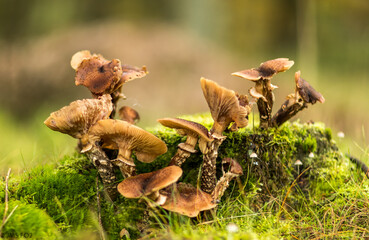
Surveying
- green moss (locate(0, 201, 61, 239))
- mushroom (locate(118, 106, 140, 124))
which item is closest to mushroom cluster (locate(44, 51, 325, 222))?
mushroom (locate(118, 106, 140, 124))

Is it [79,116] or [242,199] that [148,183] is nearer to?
[79,116]

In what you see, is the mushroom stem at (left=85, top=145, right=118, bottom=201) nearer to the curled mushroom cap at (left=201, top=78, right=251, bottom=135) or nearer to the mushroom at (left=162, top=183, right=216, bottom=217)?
the mushroom at (left=162, top=183, right=216, bottom=217)

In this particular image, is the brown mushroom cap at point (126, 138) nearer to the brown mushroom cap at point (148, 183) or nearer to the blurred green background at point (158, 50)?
the brown mushroom cap at point (148, 183)

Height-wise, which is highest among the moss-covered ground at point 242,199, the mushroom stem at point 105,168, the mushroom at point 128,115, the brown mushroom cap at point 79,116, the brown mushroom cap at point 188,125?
the brown mushroom cap at point 79,116

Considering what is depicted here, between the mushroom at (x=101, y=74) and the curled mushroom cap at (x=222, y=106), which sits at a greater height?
the mushroom at (x=101, y=74)

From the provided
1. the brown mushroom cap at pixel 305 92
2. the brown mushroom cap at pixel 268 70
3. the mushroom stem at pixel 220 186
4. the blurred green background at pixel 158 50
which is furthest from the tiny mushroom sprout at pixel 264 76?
the blurred green background at pixel 158 50

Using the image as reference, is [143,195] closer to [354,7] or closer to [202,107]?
[202,107]

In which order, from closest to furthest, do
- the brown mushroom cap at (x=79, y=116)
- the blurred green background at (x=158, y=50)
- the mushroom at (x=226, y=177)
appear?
the brown mushroom cap at (x=79, y=116)
the mushroom at (x=226, y=177)
the blurred green background at (x=158, y=50)

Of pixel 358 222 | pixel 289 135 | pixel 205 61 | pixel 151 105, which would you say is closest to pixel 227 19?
pixel 205 61
